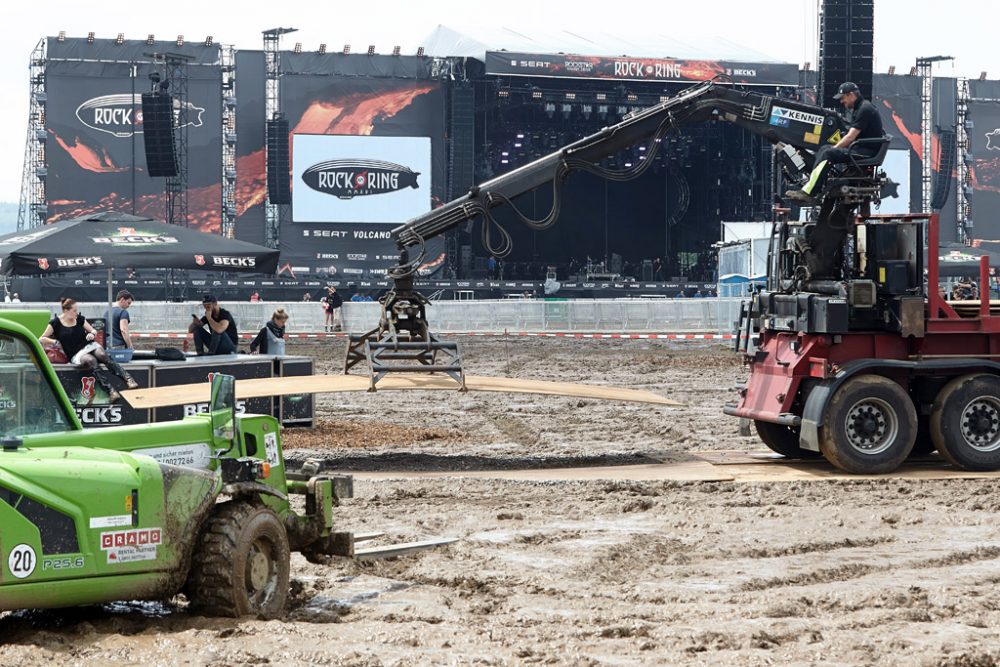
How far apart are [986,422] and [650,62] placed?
117ft

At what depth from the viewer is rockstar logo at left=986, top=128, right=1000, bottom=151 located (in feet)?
180

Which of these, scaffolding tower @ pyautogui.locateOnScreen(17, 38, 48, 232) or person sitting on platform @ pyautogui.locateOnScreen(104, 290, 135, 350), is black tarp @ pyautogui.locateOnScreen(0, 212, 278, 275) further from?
scaffolding tower @ pyautogui.locateOnScreen(17, 38, 48, 232)

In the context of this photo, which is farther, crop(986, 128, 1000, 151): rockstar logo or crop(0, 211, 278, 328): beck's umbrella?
crop(986, 128, 1000, 151): rockstar logo

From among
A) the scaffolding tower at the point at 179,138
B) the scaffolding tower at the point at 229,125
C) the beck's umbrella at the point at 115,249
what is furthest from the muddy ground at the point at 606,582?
the scaffolding tower at the point at 229,125

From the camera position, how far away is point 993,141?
55094 millimetres

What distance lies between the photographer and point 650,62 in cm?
4791

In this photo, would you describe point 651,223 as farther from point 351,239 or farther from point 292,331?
point 292,331

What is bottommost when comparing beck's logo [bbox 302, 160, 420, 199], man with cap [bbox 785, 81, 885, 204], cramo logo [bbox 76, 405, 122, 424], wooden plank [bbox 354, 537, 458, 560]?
wooden plank [bbox 354, 537, 458, 560]

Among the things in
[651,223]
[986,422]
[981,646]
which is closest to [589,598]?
[981,646]

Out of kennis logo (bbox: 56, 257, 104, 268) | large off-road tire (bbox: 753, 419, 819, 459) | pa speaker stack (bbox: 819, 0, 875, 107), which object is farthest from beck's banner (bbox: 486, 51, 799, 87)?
large off-road tire (bbox: 753, 419, 819, 459)

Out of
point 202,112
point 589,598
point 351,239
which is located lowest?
point 589,598

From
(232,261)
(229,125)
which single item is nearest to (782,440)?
(232,261)

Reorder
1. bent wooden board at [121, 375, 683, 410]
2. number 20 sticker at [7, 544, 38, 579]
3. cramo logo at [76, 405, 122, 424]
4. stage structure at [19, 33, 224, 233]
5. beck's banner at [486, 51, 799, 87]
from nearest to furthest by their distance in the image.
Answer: number 20 sticker at [7, 544, 38, 579] → bent wooden board at [121, 375, 683, 410] → cramo logo at [76, 405, 122, 424] → stage structure at [19, 33, 224, 233] → beck's banner at [486, 51, 799, 87]

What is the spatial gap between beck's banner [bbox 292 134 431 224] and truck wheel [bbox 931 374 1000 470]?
3593cm
